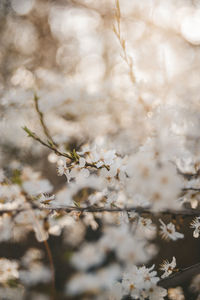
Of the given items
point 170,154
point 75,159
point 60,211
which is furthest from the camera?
point 75,159

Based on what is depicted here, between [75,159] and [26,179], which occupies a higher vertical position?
[75,159]

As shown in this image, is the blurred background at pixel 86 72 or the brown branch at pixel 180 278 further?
the blurred background at pixel 86 72

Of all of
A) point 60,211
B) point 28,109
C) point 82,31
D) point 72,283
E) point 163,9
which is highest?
point 82,31

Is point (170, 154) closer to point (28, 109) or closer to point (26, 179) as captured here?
point (26, 179)

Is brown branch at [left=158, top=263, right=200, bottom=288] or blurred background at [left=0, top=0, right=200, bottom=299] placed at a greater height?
blurred background at [left=0, top=0, right=200, bottom=299]

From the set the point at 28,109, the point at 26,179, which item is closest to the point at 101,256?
the point at 26,179

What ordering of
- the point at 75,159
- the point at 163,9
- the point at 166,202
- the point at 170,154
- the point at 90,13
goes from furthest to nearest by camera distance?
the point at 90,13 → the point at 163,9 → the point at 75,159 → the point at 170,154 → the point at 166,202

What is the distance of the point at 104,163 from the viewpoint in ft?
2.68

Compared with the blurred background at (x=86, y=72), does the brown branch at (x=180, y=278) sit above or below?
below

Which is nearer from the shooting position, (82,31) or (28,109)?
(28,109)

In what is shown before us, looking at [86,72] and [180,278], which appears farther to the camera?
[86,72]

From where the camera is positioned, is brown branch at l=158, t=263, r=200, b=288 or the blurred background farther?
the blurred background

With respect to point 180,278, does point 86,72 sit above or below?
above

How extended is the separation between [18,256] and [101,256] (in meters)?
2.71
